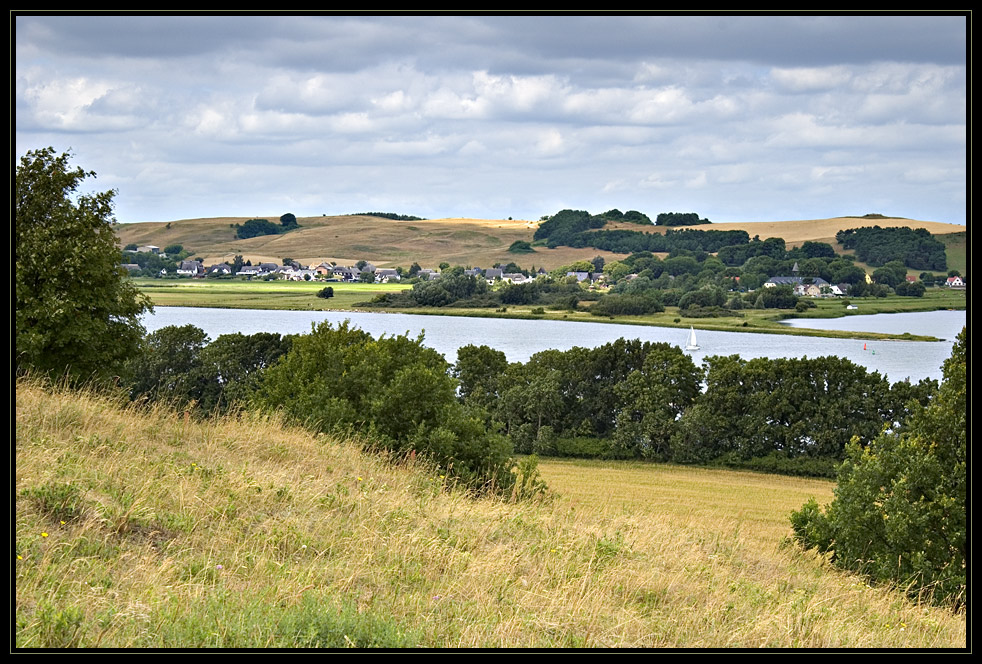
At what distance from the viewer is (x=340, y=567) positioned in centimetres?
643

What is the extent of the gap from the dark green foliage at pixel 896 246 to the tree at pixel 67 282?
65.3 metres

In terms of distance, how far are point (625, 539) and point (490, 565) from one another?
9.26 feet

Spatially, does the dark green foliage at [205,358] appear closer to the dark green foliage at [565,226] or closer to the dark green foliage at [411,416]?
the dark green foliage at [411,416]

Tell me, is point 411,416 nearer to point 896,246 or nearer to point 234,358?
point 234,358

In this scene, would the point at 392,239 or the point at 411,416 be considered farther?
the point at 392,239

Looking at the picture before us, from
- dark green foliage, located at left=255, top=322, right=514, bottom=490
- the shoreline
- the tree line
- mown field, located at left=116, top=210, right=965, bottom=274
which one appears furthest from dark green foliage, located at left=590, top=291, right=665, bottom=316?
dark green foliage, located at left=255, top=322, right=514, bottom=490

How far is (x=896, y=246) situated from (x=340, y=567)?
10917cm

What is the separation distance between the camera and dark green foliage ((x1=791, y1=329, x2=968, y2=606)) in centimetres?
1416

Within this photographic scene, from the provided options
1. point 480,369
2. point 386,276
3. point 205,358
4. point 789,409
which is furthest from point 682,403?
point 386,276

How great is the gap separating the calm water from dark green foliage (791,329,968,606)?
43680 millimetres

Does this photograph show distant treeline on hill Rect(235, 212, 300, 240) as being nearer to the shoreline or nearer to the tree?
the shoreline

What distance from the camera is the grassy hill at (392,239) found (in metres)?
129

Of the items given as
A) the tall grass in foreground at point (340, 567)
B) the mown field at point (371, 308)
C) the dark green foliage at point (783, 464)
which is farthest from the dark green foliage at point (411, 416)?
the mown field at point (371, 308)

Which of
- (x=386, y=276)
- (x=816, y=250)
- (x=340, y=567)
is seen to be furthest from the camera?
(x=386, y=276)
